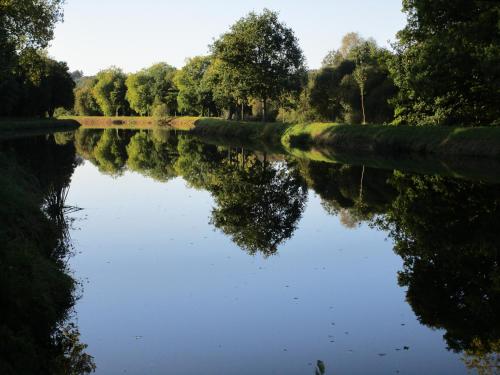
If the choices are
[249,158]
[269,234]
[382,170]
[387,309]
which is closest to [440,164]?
[382,170]

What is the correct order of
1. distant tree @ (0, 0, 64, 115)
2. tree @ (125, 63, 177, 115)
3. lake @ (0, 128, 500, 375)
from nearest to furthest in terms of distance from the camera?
lake @ (0, 128, 500, 375) < distant tree @ (0, 0, 64, 115) < tree @ (125, 63, 177, 115)

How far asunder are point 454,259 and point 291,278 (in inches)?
165

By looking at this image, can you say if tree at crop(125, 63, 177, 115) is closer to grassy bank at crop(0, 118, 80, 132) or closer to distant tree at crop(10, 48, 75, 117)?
distant tree at crop(10, 48, 75, 117)

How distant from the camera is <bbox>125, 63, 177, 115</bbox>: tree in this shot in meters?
132

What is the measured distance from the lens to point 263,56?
7481 cm

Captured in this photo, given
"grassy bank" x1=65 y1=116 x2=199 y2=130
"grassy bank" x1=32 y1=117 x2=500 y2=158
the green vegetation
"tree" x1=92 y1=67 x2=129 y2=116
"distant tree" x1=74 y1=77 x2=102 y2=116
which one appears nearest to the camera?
"grassy bank" x1=32 y1=117 x2=500 y2=158

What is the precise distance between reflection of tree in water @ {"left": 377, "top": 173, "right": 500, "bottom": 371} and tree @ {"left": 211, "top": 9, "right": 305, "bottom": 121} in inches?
2023

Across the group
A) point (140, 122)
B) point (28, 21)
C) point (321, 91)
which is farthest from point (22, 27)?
point (140, 122)

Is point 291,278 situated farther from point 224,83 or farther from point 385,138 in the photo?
point 224,83

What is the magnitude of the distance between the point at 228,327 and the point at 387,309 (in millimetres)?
3180

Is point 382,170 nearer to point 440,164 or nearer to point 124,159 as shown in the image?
Answer: point 440,164

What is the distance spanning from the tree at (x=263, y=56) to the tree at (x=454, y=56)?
1403 inches

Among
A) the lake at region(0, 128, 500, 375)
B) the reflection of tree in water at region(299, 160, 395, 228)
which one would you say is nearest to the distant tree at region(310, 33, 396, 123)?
the reflection of tree in water at region(299, 160, 395, 228)

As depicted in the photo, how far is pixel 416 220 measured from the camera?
18.3m
